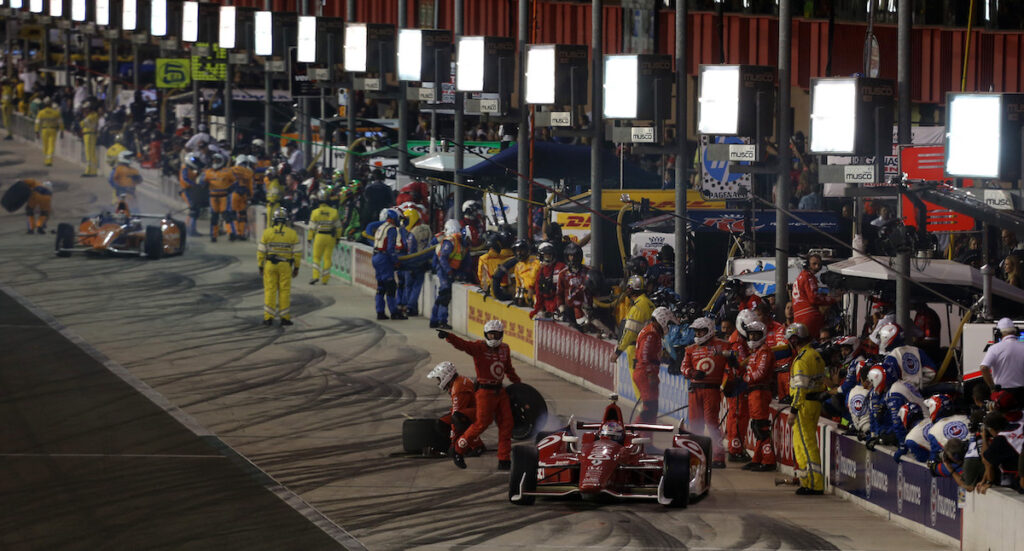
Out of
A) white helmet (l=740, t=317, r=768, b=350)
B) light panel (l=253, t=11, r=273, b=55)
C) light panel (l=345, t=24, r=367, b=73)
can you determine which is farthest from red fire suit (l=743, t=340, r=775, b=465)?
light panel (l=253, t=11, r=273, b=55)

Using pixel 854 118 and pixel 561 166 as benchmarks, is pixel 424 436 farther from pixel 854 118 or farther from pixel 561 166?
pixel 561 166

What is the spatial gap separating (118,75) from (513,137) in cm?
3442

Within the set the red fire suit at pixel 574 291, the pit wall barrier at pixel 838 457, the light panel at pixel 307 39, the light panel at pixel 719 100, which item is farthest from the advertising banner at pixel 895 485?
the light panel at pixel 307 39

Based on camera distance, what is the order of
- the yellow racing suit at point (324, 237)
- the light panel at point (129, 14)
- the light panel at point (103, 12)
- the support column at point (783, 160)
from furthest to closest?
1. the light panel at point (103, 12)
2. the light panel at point (129, 14)
3. the yellow racing suit at point (324, 237)
4. the support column at point (783, 160)

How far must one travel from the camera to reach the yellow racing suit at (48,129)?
4997cm

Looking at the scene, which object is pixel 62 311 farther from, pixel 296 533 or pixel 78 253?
pixel 296 533

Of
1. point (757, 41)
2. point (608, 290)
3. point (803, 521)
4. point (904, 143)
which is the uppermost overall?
point (757, 41)

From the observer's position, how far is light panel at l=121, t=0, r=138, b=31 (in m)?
48.4

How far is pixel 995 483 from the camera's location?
12805mm

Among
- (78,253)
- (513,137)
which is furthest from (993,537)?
(78,253)

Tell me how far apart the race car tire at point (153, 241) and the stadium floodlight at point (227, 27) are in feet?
27.9

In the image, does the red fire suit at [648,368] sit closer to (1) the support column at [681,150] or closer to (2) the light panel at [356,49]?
(1) the support column at [681,150]

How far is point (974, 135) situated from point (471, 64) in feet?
38.3

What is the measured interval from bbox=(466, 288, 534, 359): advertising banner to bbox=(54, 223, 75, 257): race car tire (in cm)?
1168
